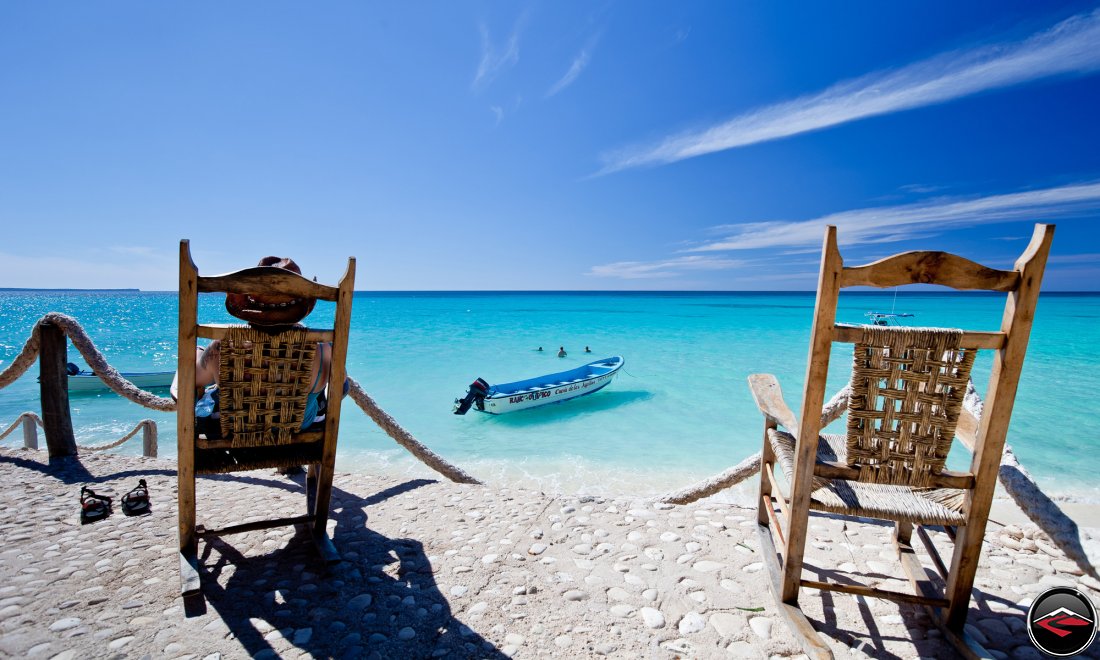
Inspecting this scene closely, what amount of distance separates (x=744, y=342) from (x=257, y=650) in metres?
32.6

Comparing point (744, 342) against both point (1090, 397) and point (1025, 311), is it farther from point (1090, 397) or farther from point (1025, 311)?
point (1025, 311)

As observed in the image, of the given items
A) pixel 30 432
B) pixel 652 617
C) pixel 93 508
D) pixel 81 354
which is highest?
pixel 81 354

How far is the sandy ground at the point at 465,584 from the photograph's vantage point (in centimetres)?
211

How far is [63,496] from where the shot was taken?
365 centimetres

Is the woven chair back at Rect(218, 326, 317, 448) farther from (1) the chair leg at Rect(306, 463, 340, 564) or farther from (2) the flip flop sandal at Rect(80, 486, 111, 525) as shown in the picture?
(2) the flip flop sandal at Rect(80, 486, 111, 525)

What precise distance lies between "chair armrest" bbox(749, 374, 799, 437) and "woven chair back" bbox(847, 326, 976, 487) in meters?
0.30

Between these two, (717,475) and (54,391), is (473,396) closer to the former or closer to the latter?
(54,391)

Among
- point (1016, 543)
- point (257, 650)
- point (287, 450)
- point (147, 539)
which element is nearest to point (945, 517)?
point (1016, 543)

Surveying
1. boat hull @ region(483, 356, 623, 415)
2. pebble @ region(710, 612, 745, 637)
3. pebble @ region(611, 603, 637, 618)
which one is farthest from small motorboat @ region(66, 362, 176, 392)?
pebble @ region(710, 612, 745, 637)

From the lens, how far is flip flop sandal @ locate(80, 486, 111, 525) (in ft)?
10.6

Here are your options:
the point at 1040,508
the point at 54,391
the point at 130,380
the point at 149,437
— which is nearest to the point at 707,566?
the point at 1040,508

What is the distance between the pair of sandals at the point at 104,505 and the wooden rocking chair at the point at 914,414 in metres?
4.38

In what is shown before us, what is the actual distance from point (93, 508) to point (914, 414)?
516 centimetres

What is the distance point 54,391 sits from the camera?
439 cm
